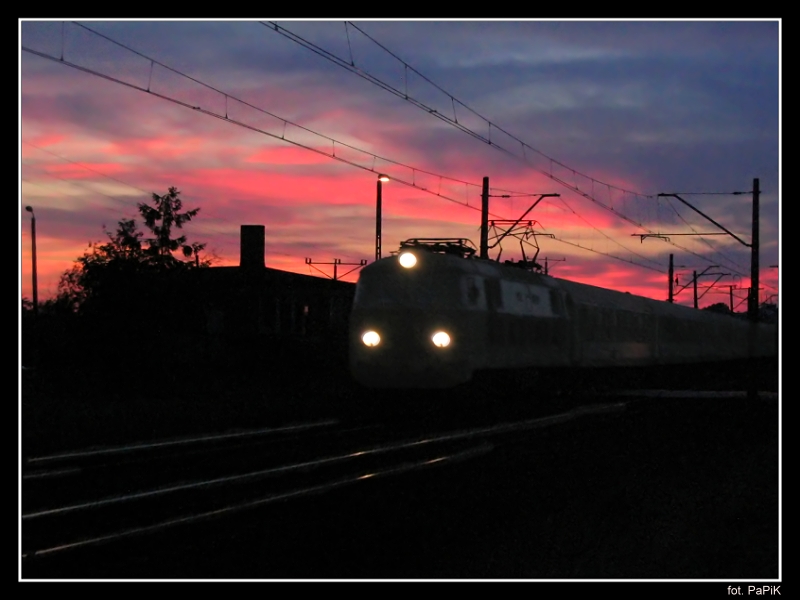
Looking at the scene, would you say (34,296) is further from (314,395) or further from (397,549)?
(397,549)

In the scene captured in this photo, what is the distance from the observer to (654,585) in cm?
695

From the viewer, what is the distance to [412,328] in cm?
1770

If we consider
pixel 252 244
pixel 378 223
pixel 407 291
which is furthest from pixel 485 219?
pixel 252 244

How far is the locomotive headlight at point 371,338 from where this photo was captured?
17936 millimetres

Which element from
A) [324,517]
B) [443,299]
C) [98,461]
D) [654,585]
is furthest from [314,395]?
[654,585]

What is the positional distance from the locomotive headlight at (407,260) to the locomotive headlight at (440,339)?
5.64 feet

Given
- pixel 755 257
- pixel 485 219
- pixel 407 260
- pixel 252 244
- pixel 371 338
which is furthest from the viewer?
pixel 252 244

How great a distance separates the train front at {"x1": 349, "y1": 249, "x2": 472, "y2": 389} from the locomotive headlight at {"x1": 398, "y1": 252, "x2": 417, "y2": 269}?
2cm

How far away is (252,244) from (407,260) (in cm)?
2701

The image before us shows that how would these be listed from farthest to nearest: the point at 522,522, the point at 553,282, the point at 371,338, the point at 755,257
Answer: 1. the point at 755,257
2. the point at 553,282
3. the point at 371,338
4. the point at 522,522

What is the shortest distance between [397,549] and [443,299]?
10206mm

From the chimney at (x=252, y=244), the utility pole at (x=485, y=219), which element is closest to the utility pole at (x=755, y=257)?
the utility pole at (x=485, y=219)

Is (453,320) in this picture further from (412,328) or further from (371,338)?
(371,338)

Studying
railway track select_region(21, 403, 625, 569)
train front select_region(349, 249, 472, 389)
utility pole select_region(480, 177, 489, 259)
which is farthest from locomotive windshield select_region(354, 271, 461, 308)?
utility pole select_region(480, 177, 489, 259)
